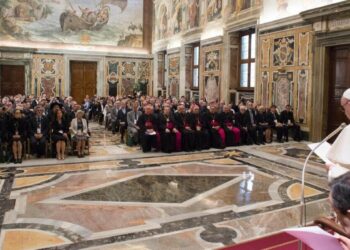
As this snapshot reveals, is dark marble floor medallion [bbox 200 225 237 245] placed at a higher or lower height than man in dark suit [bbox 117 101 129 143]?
lower

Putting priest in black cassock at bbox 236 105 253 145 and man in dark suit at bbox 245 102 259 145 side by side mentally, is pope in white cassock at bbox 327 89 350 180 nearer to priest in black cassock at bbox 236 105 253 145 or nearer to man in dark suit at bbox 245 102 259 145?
priest in black cassock at bbox 236 105 253 145

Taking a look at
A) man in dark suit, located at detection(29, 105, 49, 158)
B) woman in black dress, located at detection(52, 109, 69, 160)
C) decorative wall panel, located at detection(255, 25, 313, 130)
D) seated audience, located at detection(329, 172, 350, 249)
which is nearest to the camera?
seated audience, located at detection(329, 172, 350, 249)

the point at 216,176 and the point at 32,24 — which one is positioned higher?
the point at 32,24

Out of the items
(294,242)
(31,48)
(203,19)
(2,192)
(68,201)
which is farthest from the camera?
(31,48)

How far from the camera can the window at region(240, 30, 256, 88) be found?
14422mm

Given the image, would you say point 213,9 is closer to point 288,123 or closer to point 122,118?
point 288,123

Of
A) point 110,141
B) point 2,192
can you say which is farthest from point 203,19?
point 2,192

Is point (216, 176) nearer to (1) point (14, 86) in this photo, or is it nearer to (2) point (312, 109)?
(2) point (312, 109)

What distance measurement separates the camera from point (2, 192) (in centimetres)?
606

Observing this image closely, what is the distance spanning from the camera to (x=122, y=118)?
12.1m

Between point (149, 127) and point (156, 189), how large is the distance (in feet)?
12.5

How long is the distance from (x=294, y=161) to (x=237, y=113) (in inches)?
126

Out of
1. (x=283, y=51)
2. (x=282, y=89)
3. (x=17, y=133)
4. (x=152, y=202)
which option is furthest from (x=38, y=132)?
(x=283, y=51)

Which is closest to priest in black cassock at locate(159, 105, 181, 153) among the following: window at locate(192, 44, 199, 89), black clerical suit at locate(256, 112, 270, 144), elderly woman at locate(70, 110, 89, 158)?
elderly woman at locate(70, 110, 89, 158)
